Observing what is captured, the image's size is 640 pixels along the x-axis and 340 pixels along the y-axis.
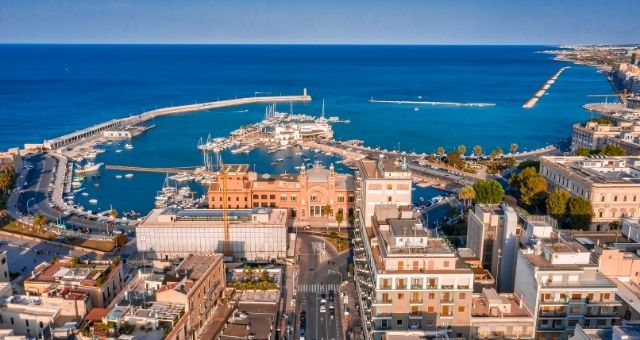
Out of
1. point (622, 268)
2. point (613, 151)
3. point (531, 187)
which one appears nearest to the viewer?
point (622, 268)

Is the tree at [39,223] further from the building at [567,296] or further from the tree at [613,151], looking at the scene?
the tree at [613,151]

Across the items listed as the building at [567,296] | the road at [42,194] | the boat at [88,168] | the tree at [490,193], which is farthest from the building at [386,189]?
the boat at [88,168]

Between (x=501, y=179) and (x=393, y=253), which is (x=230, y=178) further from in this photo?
(x=501, y=179)

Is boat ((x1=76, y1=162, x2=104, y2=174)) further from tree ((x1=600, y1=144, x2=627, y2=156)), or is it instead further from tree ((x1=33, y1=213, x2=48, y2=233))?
tree ((x1=600, y1=144, x2=627, y2=156))

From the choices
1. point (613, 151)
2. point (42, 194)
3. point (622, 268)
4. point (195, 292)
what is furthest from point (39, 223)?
point (613, 151)

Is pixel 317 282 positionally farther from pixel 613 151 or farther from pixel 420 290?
pixel 613 151

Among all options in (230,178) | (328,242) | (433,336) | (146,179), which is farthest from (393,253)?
(146,179)
